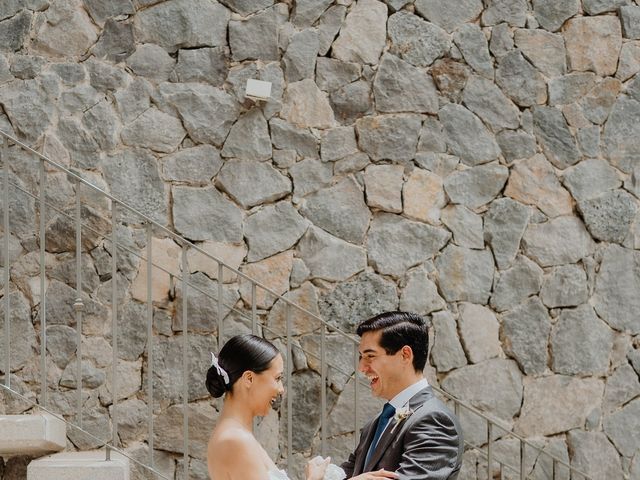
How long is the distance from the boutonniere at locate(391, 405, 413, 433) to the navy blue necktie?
2.5 inches

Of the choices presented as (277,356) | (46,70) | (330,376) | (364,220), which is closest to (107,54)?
(46,70)

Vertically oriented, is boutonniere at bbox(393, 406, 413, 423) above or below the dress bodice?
above

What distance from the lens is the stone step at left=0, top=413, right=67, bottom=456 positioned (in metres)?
3.93

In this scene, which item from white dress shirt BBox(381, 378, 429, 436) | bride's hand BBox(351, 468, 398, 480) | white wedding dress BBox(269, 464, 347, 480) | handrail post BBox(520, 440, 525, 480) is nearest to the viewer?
bride's hand BBox(351, 468, 398, 480)

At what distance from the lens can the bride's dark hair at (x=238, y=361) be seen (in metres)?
3.11

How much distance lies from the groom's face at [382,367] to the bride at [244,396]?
27 cm

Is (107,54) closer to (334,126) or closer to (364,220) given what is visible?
(334,126)

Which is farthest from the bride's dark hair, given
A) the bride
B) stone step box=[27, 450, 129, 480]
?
stone step box=[27, 450, 129, 480]

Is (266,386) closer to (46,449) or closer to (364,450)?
(364,450)

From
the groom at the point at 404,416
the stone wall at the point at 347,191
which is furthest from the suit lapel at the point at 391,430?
the stone wall at the point at 347,191

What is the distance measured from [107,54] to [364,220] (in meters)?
1.57

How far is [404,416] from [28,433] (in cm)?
161

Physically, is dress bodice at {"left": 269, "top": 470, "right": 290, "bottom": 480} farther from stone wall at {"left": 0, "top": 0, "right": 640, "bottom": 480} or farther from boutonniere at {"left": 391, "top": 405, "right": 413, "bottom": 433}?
stone wall at {"left": 0, "top": 0, "right": 640, "bottom": 480}

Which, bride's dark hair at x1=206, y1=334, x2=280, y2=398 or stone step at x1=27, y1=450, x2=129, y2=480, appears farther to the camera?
stone step at x1=27, y1=450, x2=129, y2=480
